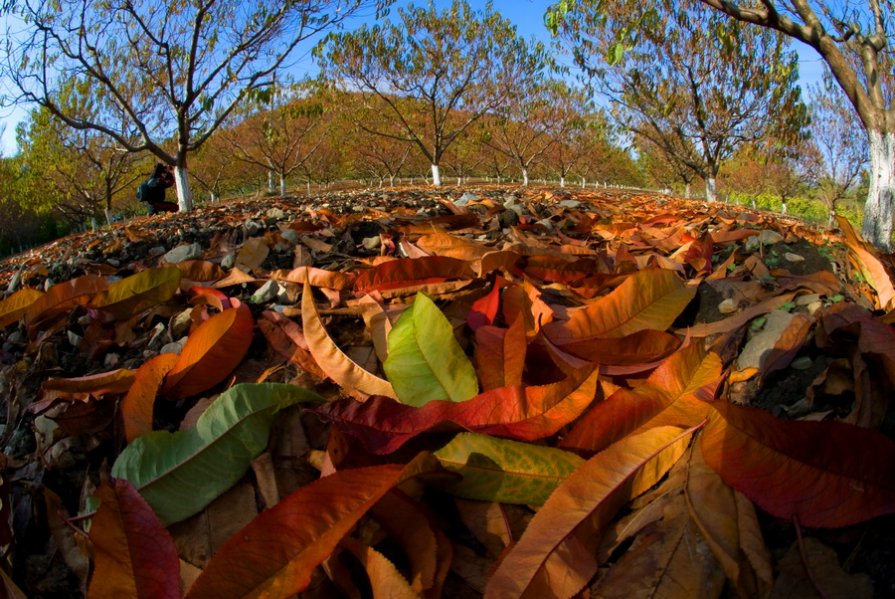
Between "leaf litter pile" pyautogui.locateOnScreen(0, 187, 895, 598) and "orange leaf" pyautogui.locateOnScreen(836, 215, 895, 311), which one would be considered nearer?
"leaf litter pile" pyautogui.locateOnScreen(0, 187, 895, 598)

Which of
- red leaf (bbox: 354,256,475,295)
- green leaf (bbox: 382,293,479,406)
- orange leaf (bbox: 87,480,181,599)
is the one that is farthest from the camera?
red leaf (bbox: 354,256,475,295)

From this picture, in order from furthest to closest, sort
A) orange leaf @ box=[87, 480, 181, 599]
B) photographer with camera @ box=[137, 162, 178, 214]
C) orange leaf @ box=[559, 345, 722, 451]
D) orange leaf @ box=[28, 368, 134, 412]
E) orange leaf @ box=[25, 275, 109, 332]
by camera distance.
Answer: photographer with camera @ box=[137, 162, 178, 214]
orange leaf @ box=[25, 275, 109, 332]
orange leaf @ box=[28, 368, 134, 412]
orange leaf @ box=[559, 345, 722, 451]
orange leaf @ box=[87, 480, 181, 599]

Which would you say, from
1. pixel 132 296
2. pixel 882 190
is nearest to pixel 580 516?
pixel 132 296

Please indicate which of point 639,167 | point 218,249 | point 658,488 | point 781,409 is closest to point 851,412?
point 781,409

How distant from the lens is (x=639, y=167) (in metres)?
50.9

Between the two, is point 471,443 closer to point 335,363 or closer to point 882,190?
point 335,363

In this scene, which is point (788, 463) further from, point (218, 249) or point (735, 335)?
point (218, 249)

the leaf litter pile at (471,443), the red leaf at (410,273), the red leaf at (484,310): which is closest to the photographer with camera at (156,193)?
the leaf litter pile at (471,443)

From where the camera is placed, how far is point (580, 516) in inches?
21.6

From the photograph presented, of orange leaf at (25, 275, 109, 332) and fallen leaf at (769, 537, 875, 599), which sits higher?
orange leaf at (25, 275, 109, 332)

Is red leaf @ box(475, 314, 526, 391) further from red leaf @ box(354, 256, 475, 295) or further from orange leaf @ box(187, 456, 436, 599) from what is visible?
red leaf @ box(354, 256, 475, 295)

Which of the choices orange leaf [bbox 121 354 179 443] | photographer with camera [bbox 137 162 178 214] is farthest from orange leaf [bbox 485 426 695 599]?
photographer with camera [bbox 137 162 178 214]

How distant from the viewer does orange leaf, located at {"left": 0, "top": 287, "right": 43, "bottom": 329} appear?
4.35 feet

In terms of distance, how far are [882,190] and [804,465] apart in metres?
5.54
